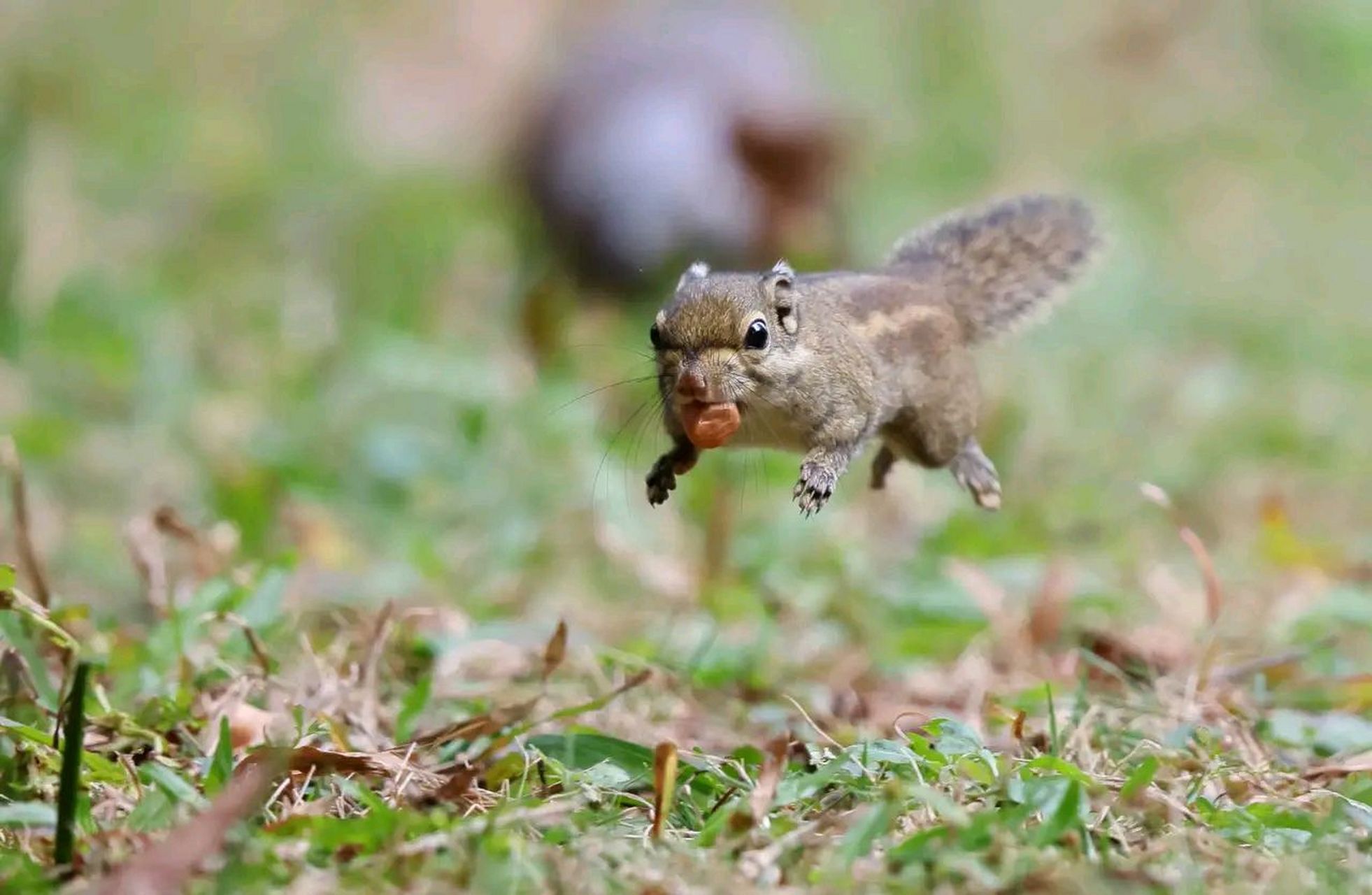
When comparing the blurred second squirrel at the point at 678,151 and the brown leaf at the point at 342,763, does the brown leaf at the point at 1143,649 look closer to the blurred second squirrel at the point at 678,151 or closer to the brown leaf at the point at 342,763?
the brown leaf at the point at 342,763

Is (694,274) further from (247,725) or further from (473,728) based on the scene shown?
(247,725)

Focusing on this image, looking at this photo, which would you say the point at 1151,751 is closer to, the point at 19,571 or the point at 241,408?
the point at 19,571

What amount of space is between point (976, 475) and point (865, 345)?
529mm

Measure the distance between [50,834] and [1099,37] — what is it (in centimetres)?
1153

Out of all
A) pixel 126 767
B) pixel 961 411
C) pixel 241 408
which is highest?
pixel 961 411

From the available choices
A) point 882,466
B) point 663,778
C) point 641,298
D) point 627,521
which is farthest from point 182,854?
point 641,298

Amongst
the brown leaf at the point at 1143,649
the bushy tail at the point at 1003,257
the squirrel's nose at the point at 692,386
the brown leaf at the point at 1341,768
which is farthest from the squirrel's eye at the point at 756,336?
the brown leaf at the point at 1143,649

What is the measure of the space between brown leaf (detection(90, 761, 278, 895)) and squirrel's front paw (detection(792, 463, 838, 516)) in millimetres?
1096

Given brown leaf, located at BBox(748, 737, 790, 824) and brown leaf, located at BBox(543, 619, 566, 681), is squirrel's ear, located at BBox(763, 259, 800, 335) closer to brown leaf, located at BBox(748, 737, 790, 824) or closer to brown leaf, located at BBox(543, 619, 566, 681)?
brown leaf, located at BBox(543, 619, 566, 681)

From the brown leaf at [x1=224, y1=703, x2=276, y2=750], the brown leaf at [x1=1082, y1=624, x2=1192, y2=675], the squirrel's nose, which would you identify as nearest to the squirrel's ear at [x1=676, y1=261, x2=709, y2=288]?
the squirrel's nose

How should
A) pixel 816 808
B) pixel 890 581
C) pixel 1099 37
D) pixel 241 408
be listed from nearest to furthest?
1. pixel 816 808
2. pixel 890 581
3. pixel 241 408
4. pixel 1099 37

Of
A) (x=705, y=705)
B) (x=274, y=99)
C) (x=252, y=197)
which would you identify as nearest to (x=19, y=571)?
(x=705, y=705)

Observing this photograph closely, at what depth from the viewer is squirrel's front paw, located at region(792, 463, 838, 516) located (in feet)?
10.9

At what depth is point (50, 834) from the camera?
2.86 meters
